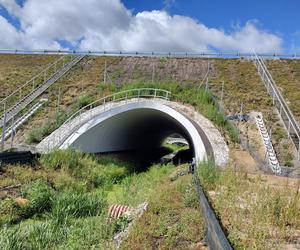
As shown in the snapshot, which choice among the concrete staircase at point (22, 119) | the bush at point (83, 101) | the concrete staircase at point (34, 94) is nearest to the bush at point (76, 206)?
the concrete staircase at point (22, 119)

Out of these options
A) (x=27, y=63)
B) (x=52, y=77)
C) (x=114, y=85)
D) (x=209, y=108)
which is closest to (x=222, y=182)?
(x=209, y=108)

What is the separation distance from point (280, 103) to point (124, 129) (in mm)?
10976

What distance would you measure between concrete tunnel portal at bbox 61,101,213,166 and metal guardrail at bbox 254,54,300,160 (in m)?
5.81

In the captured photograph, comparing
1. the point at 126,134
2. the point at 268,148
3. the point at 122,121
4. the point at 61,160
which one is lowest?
the point at 61,160

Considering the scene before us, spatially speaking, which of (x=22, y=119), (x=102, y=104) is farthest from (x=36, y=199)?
(x=22, y=119)

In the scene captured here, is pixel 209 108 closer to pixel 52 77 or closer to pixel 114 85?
pixel 114 85

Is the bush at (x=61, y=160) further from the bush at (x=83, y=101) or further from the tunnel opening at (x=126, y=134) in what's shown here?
the bush at (x=83, y=101)

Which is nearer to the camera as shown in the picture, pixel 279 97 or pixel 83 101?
pixel 83 101

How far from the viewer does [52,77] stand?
3130cm

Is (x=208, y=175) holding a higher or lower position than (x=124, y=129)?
lower

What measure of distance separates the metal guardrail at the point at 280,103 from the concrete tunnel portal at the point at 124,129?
5.81 m

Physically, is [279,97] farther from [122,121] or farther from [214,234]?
[214,234]

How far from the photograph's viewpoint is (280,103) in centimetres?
2425

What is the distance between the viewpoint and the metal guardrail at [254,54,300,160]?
20.6 metres
